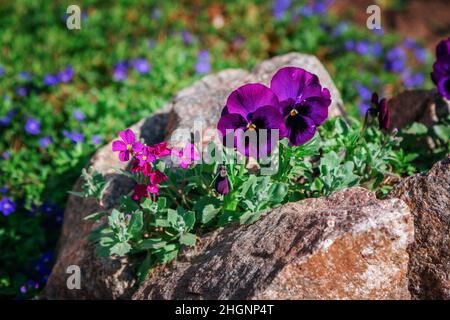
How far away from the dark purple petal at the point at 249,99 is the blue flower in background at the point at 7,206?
1966 mm

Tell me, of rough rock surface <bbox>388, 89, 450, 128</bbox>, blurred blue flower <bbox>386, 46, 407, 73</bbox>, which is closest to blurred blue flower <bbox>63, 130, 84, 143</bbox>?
rough rock surface <bbox>388, 89, 450, 128</bbox>

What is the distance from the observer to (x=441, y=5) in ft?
22.3

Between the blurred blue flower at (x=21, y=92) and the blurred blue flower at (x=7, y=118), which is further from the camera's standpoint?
the blurred blue flower at (x=21, y=92)

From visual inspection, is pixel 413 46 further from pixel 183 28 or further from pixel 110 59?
pixel 110 59

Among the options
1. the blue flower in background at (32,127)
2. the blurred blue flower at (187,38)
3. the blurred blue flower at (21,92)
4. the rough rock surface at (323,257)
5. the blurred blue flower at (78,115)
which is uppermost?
the blurred blue flower at (187,38)

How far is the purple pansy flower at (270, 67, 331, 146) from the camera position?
2.69m

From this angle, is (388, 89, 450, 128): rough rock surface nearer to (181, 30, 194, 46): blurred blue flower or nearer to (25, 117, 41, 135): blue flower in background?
(181, 30, 194, 46): blurred blue flower

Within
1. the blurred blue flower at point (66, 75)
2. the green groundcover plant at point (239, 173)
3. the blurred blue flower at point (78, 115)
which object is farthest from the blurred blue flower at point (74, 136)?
the green groundcover plant at point (239, 173)

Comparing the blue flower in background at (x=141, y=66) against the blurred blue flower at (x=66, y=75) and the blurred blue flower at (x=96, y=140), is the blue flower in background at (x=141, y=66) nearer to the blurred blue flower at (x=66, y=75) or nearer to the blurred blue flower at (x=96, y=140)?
the blurred blue flower at (x=66, y=75)

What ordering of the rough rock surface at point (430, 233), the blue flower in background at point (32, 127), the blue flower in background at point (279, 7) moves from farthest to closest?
the blue flower in background at point (279, 7) → the blue flower in background at point (32, 127) → the rough rock surface at point (430, 233)

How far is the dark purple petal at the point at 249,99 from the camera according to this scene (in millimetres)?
2615

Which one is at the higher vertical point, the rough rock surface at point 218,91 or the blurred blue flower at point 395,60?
the blurred blue flower at point 395,60

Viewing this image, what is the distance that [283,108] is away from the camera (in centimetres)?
270

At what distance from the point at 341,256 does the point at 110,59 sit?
3.77 meters
